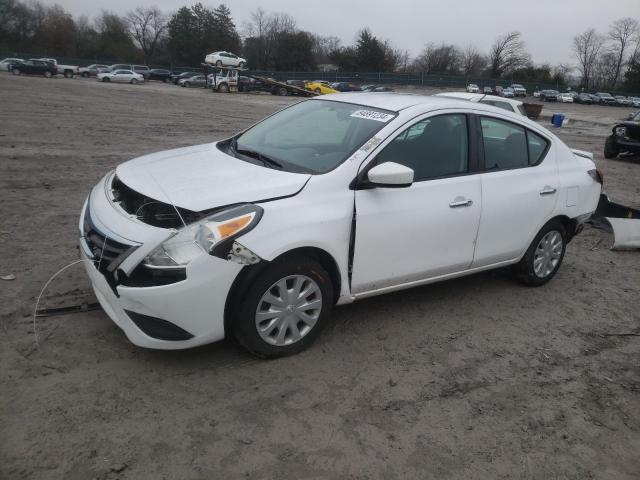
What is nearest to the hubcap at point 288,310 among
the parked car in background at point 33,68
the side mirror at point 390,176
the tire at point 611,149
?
the side mirror at point 390,176

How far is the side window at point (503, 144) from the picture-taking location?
4.46 metres

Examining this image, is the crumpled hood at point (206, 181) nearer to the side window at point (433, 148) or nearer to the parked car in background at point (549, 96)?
the side window at point (433, 148)

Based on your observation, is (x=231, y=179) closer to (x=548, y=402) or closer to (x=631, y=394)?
(x=548, y=402)

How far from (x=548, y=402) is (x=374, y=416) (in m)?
1.16

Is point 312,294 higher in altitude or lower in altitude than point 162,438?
higher

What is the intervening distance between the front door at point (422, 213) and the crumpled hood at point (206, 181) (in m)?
0.59

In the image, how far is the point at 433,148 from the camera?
4133 millimetres

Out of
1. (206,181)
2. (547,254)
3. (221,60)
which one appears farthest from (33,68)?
(547,254)

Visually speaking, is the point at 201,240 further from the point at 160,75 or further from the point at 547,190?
the point at 160,75

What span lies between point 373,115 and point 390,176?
2.60ft

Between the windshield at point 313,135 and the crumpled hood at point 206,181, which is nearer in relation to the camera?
the crumpled hood at point 206,181

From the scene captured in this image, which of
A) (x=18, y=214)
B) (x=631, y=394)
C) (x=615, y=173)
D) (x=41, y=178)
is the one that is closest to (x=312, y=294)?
(x=631, y=394)

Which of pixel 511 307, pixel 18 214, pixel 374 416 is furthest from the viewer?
pixel 18 214

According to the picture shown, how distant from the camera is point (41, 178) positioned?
7891 mm
